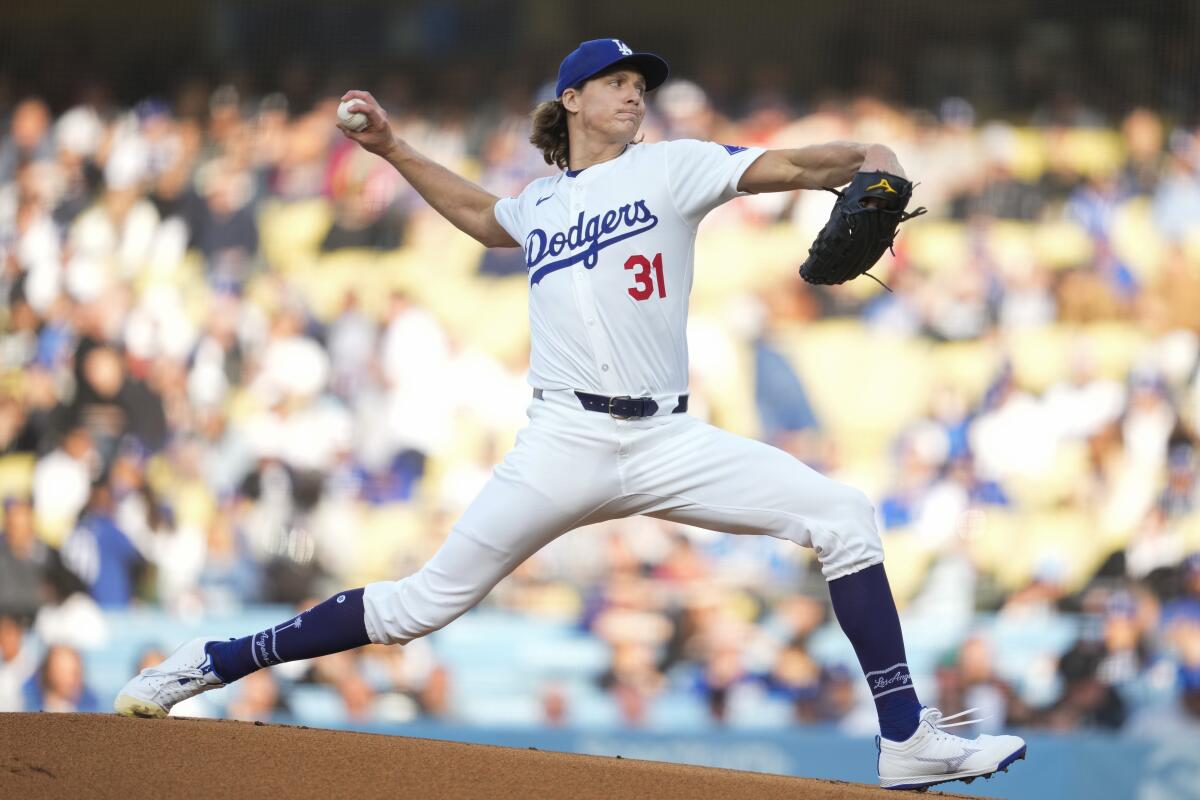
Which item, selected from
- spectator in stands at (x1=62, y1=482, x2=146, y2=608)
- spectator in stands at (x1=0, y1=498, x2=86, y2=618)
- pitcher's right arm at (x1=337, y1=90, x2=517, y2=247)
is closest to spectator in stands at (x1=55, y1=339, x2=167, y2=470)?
spectator in stands at (x1=62, y1=482, x2=146, y2=608)

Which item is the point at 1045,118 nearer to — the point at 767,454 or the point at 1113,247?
the point at 1113,247

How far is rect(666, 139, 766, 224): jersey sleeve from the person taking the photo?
3.15 metres

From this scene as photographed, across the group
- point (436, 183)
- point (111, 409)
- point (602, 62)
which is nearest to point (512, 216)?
point (436, 183)

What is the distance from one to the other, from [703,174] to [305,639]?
146 cm

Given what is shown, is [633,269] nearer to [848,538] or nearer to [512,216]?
[512,216]

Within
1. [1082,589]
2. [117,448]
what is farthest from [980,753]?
[117,448]

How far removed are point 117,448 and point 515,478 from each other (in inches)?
242

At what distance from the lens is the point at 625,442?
10.3ft

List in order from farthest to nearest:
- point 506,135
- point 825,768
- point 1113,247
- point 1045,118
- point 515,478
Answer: point 506,135 < point 1045,118 < point 1113,247 < point 825,768 < point 515,478

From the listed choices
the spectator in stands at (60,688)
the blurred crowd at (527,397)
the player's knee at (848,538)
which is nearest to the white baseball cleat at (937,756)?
the player's knee at (848,538)

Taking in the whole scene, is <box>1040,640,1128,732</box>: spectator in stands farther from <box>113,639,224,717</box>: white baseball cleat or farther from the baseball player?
<box>113,639,224,717</box>: white baseball cleat

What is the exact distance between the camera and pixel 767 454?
3135 mm

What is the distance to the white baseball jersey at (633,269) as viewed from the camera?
318 cm

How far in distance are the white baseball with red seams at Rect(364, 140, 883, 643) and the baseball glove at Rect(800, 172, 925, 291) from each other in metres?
0.25
